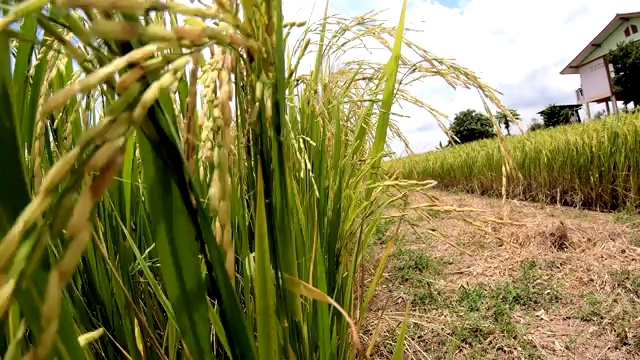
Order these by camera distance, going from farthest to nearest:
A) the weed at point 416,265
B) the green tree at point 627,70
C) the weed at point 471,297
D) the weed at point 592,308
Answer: the green tree at point 627,70 → the weed at point 416,265 → the weed at point 471,297 → the weed at point 592,308

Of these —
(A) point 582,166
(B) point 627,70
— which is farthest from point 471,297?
(B) point 627,70

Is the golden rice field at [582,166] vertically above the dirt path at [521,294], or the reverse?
the golden rice field at [582,166]

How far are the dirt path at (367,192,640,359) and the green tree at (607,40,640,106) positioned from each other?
25216 millimetres

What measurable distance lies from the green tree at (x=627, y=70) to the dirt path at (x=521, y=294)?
25216 mm

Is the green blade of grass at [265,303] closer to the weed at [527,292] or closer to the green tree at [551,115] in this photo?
the weed at [527,292]

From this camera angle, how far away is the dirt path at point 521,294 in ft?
7.66

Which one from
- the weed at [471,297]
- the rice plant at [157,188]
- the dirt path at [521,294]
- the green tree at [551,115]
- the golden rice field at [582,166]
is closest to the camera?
the rice plant at [157,188]

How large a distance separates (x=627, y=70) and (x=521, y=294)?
2808 centimetres

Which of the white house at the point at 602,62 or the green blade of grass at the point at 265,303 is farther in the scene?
the white house at the point at 602,62

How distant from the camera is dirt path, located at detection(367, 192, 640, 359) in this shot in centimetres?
233

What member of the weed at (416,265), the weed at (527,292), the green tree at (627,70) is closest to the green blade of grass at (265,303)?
the weed at (527,292)

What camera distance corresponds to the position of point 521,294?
2977 millimetres

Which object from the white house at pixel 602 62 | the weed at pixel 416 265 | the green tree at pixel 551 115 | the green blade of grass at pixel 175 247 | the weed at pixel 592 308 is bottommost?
the weed at pixel 592 308

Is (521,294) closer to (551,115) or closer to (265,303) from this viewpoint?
(265,303)
